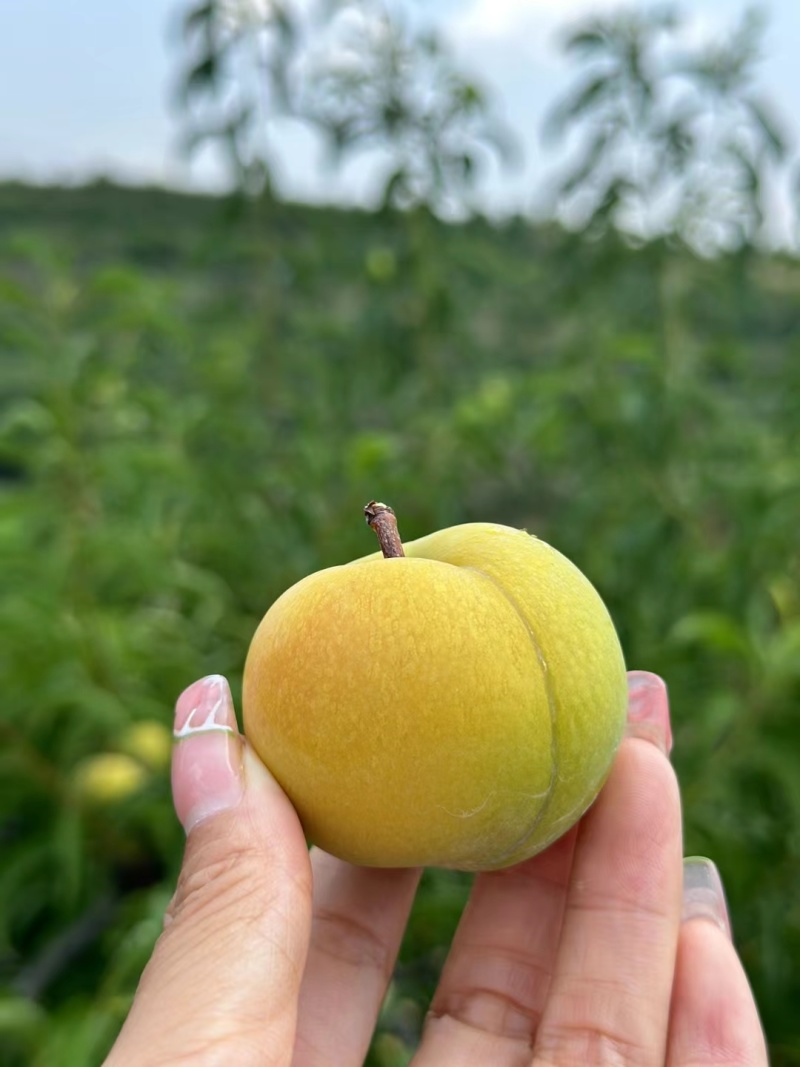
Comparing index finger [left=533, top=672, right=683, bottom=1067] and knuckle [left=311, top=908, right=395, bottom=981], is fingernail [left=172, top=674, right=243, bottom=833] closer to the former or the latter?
knuckle [left=311, top=908, right=395, bottom=981]

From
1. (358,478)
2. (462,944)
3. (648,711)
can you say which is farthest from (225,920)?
(358,478)

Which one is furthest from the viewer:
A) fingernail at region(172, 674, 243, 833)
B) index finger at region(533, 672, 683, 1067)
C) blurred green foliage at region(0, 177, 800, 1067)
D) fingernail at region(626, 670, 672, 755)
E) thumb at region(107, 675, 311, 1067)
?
blurred green foliage at region(0, 177, 800, 1067)

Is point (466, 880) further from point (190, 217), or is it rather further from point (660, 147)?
point (190, 217)

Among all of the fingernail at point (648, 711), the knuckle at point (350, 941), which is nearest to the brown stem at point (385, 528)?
the fingernail at point (648, 711)

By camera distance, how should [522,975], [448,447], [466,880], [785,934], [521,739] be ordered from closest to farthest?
[521,739], [522,975], [785,934], [466,880], [448,447]

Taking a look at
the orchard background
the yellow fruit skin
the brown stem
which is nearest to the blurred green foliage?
the orchard background

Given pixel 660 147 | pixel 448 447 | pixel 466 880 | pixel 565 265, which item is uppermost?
pixel 660 147

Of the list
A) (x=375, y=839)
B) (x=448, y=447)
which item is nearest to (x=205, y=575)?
(x=448, y=447)

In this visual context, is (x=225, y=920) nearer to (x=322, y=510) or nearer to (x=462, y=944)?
(x=462, y=944)
